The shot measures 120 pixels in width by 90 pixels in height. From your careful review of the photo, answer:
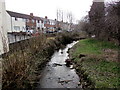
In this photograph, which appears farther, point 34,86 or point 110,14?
point 110,14

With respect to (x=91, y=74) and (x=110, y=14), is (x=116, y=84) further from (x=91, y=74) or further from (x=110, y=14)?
(x=110, y=14)

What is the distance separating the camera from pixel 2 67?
313 inches

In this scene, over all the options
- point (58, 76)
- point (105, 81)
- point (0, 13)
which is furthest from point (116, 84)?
point (0, 13)

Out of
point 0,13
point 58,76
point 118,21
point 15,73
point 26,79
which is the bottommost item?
point 58,76

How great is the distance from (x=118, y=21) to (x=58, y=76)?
21.8ft

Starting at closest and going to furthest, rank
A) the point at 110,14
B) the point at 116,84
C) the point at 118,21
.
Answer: the point at 116,84, the point at 118,21, the point at 110,14

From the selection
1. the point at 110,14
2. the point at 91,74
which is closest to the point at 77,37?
the point at 110,14

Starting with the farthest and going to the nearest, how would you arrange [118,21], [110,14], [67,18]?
1. [67,18]
2. [110,14]
3. [118,21]

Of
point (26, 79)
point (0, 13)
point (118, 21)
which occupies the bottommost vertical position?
point (26, 79)

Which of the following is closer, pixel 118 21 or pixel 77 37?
pixel 118 21

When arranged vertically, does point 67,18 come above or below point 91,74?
above

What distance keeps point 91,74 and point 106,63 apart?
7.10 feet

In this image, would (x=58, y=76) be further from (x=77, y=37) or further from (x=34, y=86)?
(x=77, y=37)

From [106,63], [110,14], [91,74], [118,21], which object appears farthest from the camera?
[110,14]
